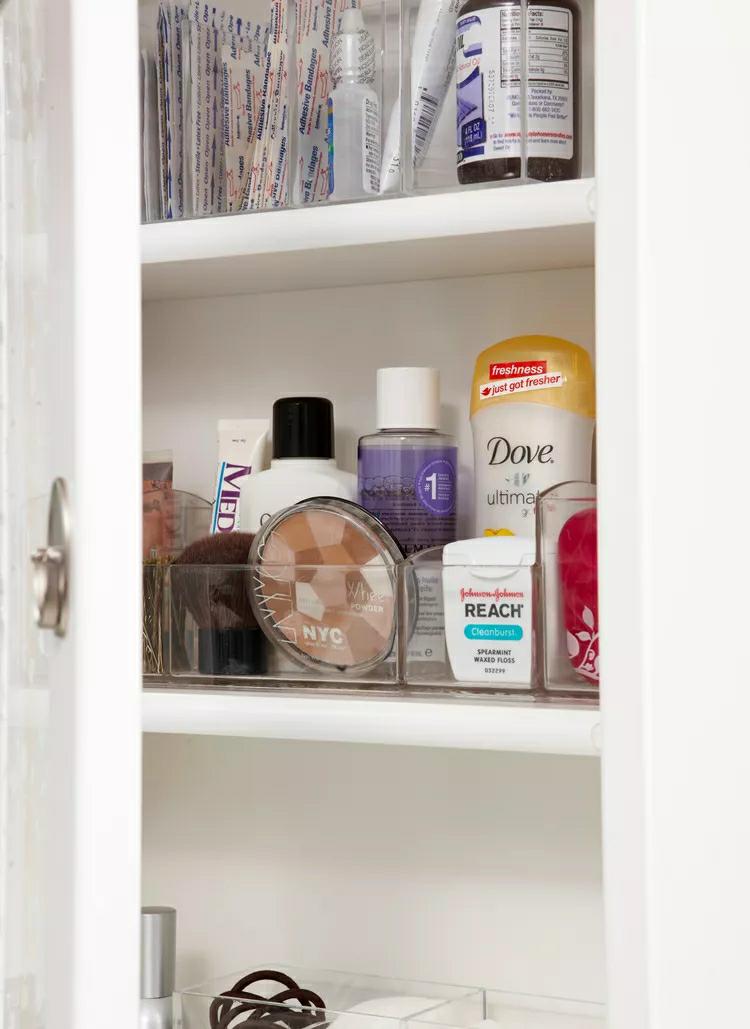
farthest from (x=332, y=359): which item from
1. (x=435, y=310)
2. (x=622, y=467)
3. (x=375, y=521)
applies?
(x=622, y=467)

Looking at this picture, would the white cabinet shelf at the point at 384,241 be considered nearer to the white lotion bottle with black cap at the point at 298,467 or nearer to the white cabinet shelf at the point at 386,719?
the white lotion bottle with black cap at the point at 298,467

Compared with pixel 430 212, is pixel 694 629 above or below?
below

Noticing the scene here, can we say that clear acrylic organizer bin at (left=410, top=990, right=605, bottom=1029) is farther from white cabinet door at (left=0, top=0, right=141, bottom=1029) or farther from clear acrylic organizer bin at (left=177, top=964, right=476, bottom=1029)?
white cabinet door at (left=0, top=0, right=141, bottom=1029)

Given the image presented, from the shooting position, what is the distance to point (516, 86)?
56 cm

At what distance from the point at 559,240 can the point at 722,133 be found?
7.4 inches

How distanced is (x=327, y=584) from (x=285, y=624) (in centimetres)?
3

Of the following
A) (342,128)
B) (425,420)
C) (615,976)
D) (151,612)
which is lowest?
(615,976)

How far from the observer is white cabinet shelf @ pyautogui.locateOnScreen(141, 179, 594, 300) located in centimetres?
57

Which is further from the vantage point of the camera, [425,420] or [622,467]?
[425,420]

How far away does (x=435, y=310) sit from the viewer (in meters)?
0.74

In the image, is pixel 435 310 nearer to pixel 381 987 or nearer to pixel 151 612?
pixel 151 612

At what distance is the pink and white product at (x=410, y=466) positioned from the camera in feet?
2.08

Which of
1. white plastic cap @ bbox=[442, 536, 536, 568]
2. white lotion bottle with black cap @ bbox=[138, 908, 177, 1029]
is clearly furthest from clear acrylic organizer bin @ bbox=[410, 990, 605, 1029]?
white plastic cap @ bbox=[442, 536, 536, 568]

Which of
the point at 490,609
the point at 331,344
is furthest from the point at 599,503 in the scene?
the point at 331,344
